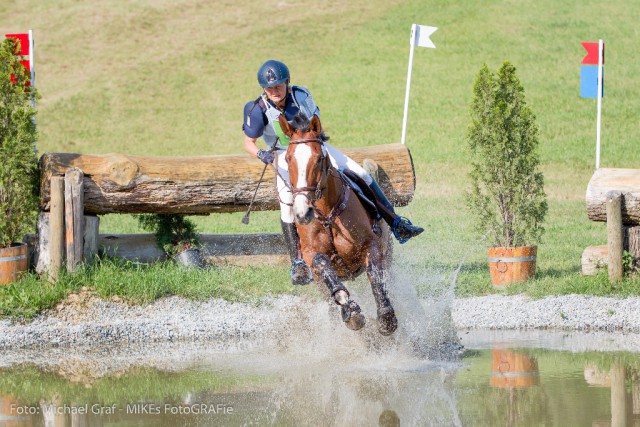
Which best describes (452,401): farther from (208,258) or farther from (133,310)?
(208,258)

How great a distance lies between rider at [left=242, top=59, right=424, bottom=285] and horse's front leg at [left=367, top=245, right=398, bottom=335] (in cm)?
59

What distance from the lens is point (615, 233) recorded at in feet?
34.4

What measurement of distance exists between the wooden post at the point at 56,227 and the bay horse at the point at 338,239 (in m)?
3.71

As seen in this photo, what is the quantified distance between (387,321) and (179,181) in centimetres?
435

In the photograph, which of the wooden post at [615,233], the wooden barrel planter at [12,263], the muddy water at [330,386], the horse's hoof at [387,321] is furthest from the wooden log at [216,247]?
the horse's hoof at [387,321]

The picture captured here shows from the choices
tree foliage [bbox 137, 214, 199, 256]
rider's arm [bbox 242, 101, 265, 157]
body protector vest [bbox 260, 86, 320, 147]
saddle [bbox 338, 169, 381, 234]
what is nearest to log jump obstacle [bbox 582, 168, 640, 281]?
saddle [bbox 338, 169, 381, 234]

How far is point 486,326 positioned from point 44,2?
32.6 metres

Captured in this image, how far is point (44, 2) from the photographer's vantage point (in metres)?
38.9

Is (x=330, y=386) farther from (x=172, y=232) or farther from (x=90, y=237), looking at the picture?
(x=172, y=232)

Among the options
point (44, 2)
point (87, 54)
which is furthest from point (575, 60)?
point (44, 2)

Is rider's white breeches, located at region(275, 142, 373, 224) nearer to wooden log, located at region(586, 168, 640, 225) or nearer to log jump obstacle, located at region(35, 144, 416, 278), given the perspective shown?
log jump obstacle, located at region(35, 144, 416, 278)

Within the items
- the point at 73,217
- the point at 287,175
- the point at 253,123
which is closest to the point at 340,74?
the point at 73,217

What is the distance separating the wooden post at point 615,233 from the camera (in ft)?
34.4

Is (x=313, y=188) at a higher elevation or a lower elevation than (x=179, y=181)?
higher
